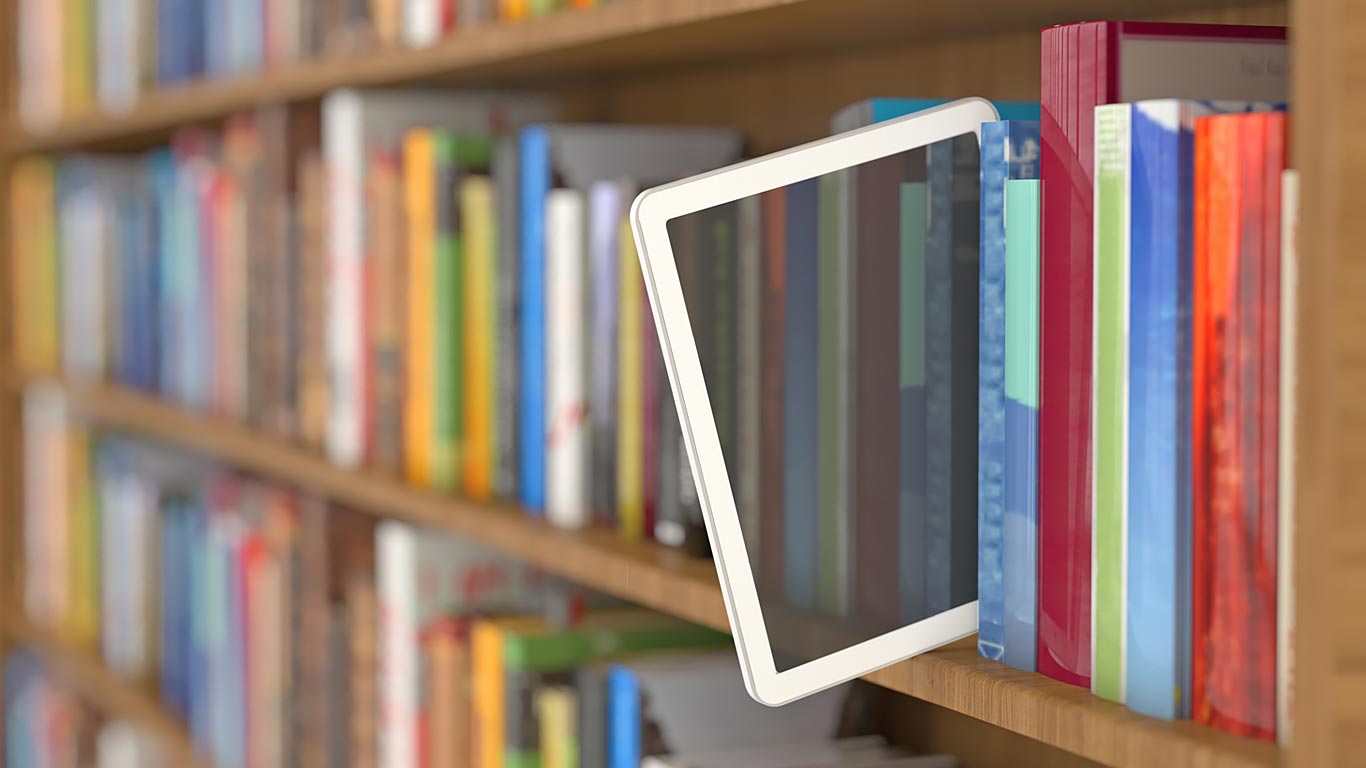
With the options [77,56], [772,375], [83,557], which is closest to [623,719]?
[772,375]

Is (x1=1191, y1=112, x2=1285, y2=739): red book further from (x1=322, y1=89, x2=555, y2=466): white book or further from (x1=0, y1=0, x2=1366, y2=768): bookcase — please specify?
(x1=322, y1=89, x2=555, y2=466): white book

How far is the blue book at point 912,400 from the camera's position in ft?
2.36

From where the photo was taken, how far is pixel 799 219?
775mm

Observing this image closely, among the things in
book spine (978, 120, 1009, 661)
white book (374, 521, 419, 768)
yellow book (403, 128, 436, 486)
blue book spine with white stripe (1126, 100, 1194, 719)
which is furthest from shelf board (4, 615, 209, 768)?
blue book spine with white stripe (1126, 100, 1194, 719)

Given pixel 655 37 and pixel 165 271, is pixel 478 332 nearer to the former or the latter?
pixel 655 37

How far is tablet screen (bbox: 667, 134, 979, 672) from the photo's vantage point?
0.71 meters

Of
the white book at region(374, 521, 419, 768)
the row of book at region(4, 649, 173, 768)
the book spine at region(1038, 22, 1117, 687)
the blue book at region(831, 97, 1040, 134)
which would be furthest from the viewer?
the row of book at region(4, 649, 173, 768)

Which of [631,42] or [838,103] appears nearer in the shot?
[631,42]

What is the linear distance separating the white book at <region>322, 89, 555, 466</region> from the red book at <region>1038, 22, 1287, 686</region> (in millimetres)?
743

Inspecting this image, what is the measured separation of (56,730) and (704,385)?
1726 millimetres

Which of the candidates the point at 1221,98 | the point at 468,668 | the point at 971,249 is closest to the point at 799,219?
the point at 971,249

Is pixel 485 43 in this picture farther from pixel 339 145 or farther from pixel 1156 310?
pixel 1156 310

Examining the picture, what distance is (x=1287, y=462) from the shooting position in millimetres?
553

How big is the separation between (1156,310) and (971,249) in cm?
12
